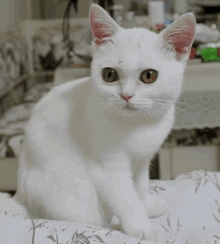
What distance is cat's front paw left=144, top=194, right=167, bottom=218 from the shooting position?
0.80 metres

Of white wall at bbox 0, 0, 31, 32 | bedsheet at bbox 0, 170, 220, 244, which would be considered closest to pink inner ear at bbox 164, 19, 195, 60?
bedsheet at bbox 0, 170, 220, 244

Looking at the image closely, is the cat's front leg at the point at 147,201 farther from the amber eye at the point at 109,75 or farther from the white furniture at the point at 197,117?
the white furniture at the point at 197,117

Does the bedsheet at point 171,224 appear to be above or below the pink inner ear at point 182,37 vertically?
below

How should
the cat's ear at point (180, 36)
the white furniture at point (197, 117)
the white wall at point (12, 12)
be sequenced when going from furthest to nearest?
the white wall at point (12, 12)
the white furniture at point (197, 117)
the cat's ear at point (180, 36)

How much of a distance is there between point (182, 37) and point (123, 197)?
0.39 meters

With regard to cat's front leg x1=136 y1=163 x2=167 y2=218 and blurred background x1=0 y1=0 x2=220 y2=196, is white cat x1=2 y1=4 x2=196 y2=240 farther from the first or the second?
blurred background x1=0 y1=0 x2=220 y2=196

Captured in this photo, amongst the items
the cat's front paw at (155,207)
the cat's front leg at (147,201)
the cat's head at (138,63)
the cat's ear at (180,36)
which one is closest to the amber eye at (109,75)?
the cat's head at (138,63)

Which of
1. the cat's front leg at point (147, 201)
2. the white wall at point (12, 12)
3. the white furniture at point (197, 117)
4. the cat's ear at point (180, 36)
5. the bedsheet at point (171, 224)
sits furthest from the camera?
the white wall at point (12, 12)

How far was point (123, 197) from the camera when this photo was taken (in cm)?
64

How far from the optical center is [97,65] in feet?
2.10

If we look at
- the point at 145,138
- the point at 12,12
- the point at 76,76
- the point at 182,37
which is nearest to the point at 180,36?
the point at 182,37

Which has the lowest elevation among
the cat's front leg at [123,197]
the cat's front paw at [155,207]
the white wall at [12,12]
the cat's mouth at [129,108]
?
the cat's front paw at [155,207]

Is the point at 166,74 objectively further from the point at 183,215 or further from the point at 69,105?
the point at 183,215

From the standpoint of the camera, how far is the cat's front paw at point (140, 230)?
61 centimetres
